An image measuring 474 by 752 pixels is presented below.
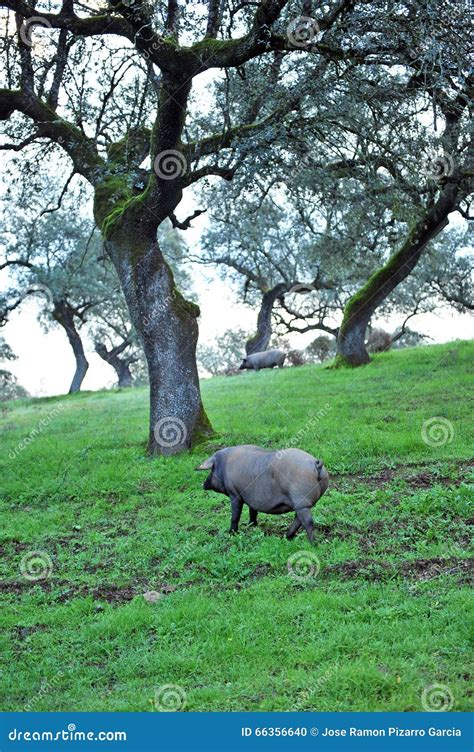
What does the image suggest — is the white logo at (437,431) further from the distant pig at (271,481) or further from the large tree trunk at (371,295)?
the large tree trunk at (371,295)

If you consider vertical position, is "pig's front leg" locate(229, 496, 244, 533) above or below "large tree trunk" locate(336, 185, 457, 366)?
below

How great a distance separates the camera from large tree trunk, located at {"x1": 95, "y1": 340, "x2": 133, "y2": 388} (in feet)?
150

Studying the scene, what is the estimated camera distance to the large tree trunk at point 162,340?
15742mm

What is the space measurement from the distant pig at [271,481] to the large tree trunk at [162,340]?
5.30 metres

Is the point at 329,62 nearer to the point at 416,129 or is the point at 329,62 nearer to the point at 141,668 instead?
the point at 416,129

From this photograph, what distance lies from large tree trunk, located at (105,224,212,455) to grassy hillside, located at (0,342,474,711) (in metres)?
0.72

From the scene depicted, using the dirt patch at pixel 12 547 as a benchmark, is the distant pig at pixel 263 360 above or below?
above

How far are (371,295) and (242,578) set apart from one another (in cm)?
1709

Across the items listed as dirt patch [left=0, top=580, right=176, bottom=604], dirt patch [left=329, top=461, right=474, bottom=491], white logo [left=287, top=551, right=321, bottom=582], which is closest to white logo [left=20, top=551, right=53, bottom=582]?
dirt patch [left=0, top=580, right=176, bottom=604]

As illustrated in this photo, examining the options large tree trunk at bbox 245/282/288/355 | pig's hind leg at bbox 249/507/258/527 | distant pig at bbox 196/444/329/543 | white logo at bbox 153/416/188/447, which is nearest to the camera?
distant pig at bbox 196/444/329/543

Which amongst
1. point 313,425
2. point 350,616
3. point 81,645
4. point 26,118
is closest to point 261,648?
point 350,616

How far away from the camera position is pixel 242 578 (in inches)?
337

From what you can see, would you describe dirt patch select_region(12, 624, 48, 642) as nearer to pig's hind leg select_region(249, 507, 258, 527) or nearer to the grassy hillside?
the grassy hillside

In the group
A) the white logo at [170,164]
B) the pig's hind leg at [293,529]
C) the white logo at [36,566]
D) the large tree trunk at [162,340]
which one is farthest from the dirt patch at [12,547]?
the white logo at [170,164]
